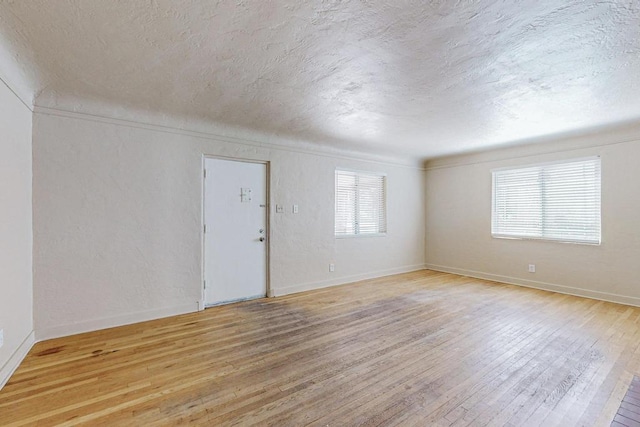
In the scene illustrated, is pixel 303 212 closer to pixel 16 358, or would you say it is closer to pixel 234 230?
pixel 234 230

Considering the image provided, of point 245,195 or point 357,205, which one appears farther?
point 357,205

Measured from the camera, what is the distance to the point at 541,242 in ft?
15.9

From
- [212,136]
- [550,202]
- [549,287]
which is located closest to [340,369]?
[212,136]

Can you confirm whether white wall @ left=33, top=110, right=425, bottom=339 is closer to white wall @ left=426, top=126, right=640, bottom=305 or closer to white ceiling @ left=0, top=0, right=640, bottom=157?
white ceiling @ left=0, top=0, right=640, bottom=157

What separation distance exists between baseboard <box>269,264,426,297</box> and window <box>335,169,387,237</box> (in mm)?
774

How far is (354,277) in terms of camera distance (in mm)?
5383

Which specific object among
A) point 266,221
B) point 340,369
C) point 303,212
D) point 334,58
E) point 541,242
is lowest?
point 340,369

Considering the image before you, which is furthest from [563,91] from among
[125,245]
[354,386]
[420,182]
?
[125,245]

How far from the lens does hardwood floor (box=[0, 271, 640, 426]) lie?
185 centimetres

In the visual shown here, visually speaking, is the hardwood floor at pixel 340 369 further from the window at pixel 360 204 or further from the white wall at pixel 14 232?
the window at pixel 360 204

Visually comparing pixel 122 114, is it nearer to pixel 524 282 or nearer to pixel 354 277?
pixel 354 277

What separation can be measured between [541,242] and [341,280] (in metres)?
3.37

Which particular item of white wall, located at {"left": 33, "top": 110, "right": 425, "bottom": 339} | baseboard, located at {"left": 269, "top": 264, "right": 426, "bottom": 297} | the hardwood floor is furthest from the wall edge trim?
the hardwood floor

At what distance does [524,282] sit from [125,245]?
599 cm
